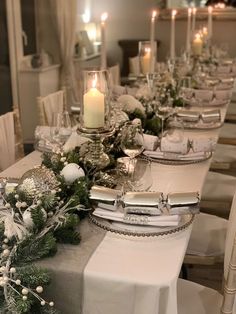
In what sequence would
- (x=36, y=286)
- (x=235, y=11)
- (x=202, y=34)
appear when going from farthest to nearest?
(x=235, y=11), (x=202, y=34), (x=36, y=286)

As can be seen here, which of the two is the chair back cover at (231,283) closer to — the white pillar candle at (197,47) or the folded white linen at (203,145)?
the folded white linen at (203,145)

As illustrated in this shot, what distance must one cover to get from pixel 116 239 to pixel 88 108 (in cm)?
52

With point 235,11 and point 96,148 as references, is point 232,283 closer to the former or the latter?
point 96,148

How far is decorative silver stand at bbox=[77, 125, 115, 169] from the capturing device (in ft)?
5.13

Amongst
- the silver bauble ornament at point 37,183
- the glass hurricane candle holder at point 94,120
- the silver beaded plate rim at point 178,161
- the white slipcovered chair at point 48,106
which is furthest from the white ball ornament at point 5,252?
the white slipcovered chair at point 48,106

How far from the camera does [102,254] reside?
1.16 meters

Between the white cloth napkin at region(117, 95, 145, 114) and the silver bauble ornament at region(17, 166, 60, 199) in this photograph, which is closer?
the silver bauble ornament at region(17, 166, 60, 199)

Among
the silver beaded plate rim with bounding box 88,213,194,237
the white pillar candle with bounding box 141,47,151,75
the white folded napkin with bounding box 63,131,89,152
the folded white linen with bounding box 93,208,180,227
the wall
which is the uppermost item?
the wall

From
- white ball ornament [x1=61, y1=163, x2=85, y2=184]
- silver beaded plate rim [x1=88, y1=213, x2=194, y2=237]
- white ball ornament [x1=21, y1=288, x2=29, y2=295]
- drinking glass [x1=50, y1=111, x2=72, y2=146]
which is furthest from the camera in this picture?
drinking glass [x1=50, y1=111, x2=72, y2=146]

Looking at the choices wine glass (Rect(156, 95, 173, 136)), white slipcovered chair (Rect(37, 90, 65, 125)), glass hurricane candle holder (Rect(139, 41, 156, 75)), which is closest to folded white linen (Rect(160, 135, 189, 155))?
wine glass (Rect(156, 95, 173, 136))

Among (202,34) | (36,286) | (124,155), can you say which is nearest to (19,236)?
(36,286)

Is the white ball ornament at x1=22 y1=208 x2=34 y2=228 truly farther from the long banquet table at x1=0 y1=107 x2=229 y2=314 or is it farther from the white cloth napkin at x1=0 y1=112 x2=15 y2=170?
the white cloth napkin at x1=0 y1=112 x2=15 y2=170

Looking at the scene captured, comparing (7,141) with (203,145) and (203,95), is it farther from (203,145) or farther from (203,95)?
(203,95)

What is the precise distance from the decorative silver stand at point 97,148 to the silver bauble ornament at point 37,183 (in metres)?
0.27
